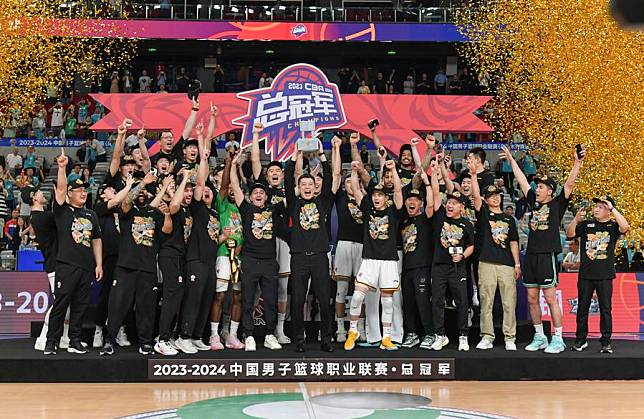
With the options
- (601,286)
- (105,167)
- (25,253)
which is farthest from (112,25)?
(601,286)

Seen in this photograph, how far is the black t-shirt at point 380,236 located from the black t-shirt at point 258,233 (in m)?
1.11

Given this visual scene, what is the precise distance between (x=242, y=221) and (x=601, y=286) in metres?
4.37

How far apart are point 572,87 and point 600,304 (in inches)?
424

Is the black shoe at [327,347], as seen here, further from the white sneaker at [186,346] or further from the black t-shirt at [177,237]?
the black t-shirt at [177,237]

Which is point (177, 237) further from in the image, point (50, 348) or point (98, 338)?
point (50, 348)

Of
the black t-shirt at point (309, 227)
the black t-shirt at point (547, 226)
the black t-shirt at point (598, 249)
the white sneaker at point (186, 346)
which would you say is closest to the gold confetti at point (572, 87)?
the black t-shirt at point (598, 249)

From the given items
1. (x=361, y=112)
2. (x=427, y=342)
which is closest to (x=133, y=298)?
(x=427, y=342)

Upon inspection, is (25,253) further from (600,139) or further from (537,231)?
(600,139)

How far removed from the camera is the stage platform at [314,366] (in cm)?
937

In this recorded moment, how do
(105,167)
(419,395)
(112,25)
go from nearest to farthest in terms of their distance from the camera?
(419,395)
(105,167)
(112,25)

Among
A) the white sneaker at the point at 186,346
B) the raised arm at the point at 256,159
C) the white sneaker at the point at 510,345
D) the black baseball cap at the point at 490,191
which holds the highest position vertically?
the raised arm at the point at 256,159

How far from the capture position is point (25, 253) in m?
13.6

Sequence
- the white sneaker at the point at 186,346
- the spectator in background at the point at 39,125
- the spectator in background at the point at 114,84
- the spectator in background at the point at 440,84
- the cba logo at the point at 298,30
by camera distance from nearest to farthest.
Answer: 1. the white sneaker at the point at 186,346
2. the spectator in background at the point at 39,125
3. the spectator in background at the point at 114,84
4. the cba logo at the point at 298,30
5. the spectator in background at the point at 440,84

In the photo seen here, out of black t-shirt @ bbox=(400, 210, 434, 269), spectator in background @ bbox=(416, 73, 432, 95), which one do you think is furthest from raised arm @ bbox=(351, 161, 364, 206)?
spectator in background @ bbox=(416, 73, 432, 95)
